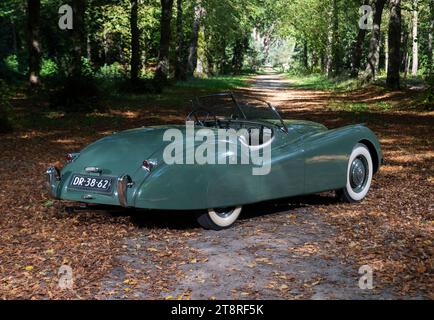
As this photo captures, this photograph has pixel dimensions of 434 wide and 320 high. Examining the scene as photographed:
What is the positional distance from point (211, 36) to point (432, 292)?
48.1 metres

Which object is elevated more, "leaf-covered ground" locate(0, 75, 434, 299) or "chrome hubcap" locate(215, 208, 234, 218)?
"chrome hubcap" locate(215, 208, 234, 218)

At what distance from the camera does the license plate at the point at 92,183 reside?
5328mm

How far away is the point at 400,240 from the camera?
5.22 m

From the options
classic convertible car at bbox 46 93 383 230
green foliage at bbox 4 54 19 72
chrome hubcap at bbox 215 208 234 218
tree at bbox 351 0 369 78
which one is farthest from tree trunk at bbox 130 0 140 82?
chrome hubcap at bbox 215 208 234 218

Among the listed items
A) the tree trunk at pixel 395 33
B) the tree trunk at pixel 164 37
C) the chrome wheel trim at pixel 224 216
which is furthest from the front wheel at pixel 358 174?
the tree trunk at pixel 164 37

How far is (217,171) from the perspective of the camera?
5309mm

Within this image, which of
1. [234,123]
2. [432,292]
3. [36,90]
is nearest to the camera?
[432,292]

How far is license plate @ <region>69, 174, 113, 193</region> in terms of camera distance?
17.5ft

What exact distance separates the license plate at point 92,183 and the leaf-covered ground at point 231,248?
48 cm

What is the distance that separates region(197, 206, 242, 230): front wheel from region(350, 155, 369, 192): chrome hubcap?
5.81 ft

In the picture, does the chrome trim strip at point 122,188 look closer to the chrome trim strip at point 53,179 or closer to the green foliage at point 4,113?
the chrome trim strip at point 53,179

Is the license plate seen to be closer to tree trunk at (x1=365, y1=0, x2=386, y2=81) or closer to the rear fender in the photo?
the rear fender

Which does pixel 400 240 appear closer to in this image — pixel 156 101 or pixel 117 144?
pixel 117 144

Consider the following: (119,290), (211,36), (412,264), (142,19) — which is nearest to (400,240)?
(412,264)
